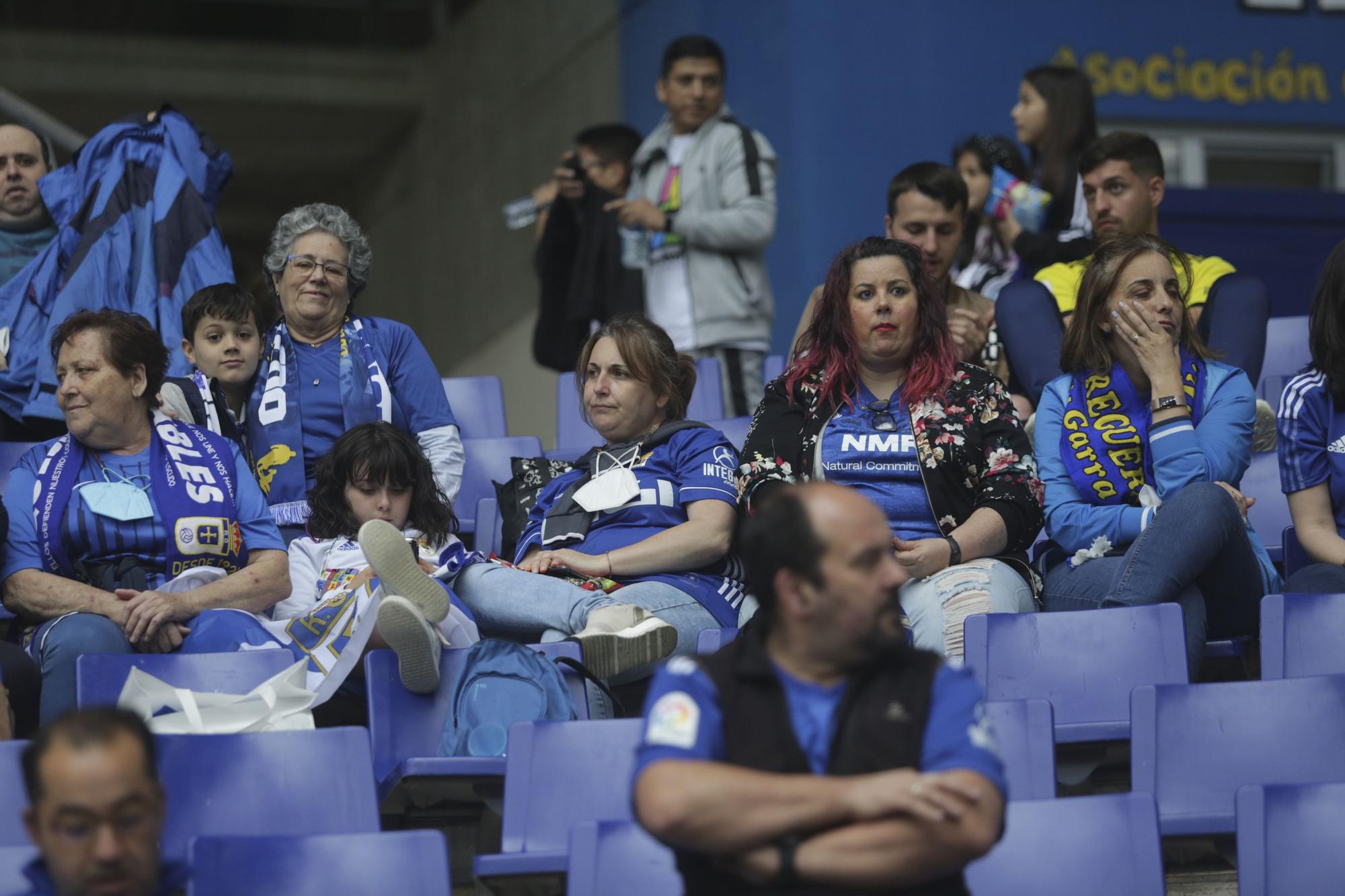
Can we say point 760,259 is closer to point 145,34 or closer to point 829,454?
point 829,454

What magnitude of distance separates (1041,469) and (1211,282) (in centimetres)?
98

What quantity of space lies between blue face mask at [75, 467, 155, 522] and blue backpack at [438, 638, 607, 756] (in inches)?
32.7

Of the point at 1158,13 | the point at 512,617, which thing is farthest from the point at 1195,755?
the point at 1158,13

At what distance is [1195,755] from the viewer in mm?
2926

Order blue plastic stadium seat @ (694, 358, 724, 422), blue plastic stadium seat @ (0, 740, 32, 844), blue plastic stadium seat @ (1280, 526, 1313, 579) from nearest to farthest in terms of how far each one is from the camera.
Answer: blue plastic stadium seat @ (0, 740, 32, 844) < blue plastic stadium seat @ (1280, 526, 1313, 579) < blue plastic stadium seat @ (694, 358, 724, 422)

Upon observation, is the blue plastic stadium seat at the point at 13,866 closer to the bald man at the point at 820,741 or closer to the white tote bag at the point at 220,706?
the white tote bag at the point at 220,706

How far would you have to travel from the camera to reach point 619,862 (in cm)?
248

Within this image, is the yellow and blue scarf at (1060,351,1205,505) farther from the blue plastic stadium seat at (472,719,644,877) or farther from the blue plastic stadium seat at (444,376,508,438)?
the blue plastic stadium seat at (444,376,508,438)

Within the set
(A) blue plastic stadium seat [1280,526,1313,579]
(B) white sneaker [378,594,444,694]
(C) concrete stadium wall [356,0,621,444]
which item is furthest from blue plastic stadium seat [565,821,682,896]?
(C) concrete stadium wall [356,0,621,444]

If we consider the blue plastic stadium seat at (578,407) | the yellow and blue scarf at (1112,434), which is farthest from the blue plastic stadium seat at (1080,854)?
the blue plastic stadium seat at (578,407)

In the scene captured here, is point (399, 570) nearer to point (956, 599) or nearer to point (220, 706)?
point (220, 706)

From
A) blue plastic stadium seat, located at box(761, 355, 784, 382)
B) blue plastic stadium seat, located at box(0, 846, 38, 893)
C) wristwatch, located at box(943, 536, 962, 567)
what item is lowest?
blue plastic stadium seat, located at box(0, 846, 38, 893)

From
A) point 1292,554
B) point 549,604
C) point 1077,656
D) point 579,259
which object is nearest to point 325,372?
point 549,604

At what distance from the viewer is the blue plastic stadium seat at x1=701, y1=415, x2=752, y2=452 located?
470cm
